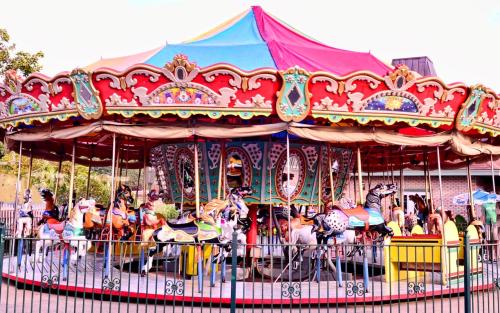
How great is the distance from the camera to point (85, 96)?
8789 mm

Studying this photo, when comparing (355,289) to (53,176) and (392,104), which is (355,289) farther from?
(53,176)

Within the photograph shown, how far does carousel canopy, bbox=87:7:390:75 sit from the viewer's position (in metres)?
9.80

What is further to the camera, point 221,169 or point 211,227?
point 221,169

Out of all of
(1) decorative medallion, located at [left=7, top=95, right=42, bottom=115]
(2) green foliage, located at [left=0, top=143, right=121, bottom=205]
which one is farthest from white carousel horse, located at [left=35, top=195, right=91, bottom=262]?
(2) green foliage, located at [left=0, top=143, right=121, bottom=205]

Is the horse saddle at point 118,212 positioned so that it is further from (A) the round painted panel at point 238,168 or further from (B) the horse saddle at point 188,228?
(A) the round painted panel at point 238,168

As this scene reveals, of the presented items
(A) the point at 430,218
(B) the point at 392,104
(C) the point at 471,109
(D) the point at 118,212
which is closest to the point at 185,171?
(D) the point at 118,212

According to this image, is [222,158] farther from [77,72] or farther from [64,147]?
[64,147]

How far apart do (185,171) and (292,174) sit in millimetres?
2178

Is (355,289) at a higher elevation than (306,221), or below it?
below

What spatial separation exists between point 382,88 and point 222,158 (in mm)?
3191

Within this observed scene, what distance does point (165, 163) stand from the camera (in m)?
11.0

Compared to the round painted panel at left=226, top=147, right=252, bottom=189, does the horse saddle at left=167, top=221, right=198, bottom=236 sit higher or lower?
lower

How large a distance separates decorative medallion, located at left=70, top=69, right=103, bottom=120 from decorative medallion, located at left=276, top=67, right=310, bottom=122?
3.01 m

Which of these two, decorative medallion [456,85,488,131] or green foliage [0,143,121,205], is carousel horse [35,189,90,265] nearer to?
decorative medallion [456,85,488,131]
